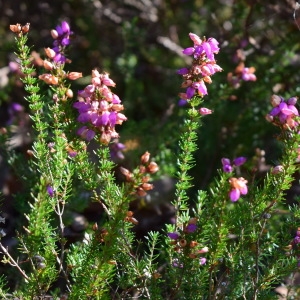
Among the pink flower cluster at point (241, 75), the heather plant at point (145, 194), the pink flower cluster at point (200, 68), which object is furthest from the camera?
the pink flower cluster at point (241, 75)

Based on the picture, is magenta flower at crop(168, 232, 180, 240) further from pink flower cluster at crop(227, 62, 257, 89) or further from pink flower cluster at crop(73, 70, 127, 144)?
pink flower cluster at crop(227, 62, 257, 89)

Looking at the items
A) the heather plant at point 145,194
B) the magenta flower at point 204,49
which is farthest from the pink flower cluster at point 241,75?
the magenta flower at point 204,49

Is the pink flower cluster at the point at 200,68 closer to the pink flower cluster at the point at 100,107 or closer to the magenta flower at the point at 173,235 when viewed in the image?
the pink flower cluster at the point at 100,107

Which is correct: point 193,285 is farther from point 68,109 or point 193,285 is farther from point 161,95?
point 161,95

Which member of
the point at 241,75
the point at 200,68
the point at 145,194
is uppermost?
the point at 200,68

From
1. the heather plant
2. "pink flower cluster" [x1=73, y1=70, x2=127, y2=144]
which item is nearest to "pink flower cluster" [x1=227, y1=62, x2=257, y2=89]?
the heather plant

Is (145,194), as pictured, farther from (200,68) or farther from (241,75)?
(241,75)

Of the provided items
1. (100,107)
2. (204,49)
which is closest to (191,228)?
(100,107)

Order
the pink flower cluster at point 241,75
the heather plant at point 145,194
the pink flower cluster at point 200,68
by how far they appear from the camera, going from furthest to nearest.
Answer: the pink flower cluster at point 241,75
the pink flower cluster at point 200,68
the heather plant at point 145,194
